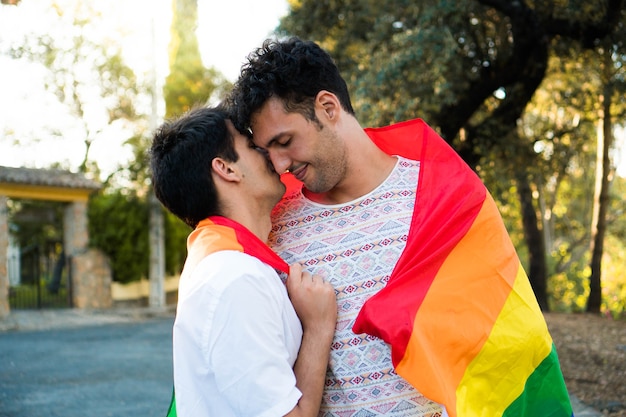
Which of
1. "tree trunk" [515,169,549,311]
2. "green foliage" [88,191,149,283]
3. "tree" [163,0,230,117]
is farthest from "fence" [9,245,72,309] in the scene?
"tree trunk" [515,169,549,311]

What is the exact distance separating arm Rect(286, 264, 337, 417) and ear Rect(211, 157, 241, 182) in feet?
1.05

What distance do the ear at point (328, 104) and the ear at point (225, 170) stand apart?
1.10 feet

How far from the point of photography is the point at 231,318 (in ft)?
5.25

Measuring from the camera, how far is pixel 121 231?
18484mm

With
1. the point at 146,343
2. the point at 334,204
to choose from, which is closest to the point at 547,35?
the point at 146,343

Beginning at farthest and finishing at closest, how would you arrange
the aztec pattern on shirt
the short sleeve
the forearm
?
the aztec pattern on shirt → the forearm → the short sleeve

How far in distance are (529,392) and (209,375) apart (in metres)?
0.89

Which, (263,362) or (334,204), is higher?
(334,204)

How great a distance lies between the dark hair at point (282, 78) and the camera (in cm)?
207

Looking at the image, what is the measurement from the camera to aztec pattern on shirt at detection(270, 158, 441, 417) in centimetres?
188

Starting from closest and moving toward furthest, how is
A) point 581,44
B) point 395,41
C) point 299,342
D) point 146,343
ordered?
1. point 299,342
2. point 395,41
3. point 581,44
4. point 146,343

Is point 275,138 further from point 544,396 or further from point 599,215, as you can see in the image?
point 599,215

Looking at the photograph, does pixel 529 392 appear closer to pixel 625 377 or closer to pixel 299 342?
pixel 299 342

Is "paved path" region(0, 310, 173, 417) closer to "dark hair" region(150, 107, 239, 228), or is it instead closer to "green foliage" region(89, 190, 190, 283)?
"green foliage" region(89, 190, 190, 283)
